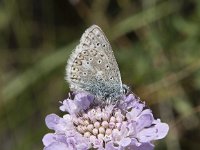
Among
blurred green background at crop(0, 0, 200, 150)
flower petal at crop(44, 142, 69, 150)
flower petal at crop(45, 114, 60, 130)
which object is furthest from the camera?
blurred green background at crop(0, 0, 200, 150)

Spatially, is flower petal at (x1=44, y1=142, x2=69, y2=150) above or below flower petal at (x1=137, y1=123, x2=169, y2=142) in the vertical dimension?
below

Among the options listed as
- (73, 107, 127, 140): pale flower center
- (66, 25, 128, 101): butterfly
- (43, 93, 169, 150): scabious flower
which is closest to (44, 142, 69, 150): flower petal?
(43, 93, 169, 150): scabious flower

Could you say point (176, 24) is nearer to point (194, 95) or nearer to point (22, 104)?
point (194, 95)

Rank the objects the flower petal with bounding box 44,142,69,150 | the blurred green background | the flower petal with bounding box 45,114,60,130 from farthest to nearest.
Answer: the blurred green background, the flower petal with bounding box 45,114,60,130, the flower petal with bounding box 44,142,69,150

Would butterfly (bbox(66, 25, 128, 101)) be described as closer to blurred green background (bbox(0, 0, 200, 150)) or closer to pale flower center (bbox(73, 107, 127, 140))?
pale flower center (bbox(73, 107, 127, 140))

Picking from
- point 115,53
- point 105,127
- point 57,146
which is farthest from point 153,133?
point 115,53

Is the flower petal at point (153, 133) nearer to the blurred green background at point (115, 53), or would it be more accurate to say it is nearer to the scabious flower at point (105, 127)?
the scabious flower at point (105, 127)

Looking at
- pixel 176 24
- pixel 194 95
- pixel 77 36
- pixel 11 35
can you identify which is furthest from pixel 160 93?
pixel 11 35

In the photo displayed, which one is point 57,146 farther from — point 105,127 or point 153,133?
point 153,133
